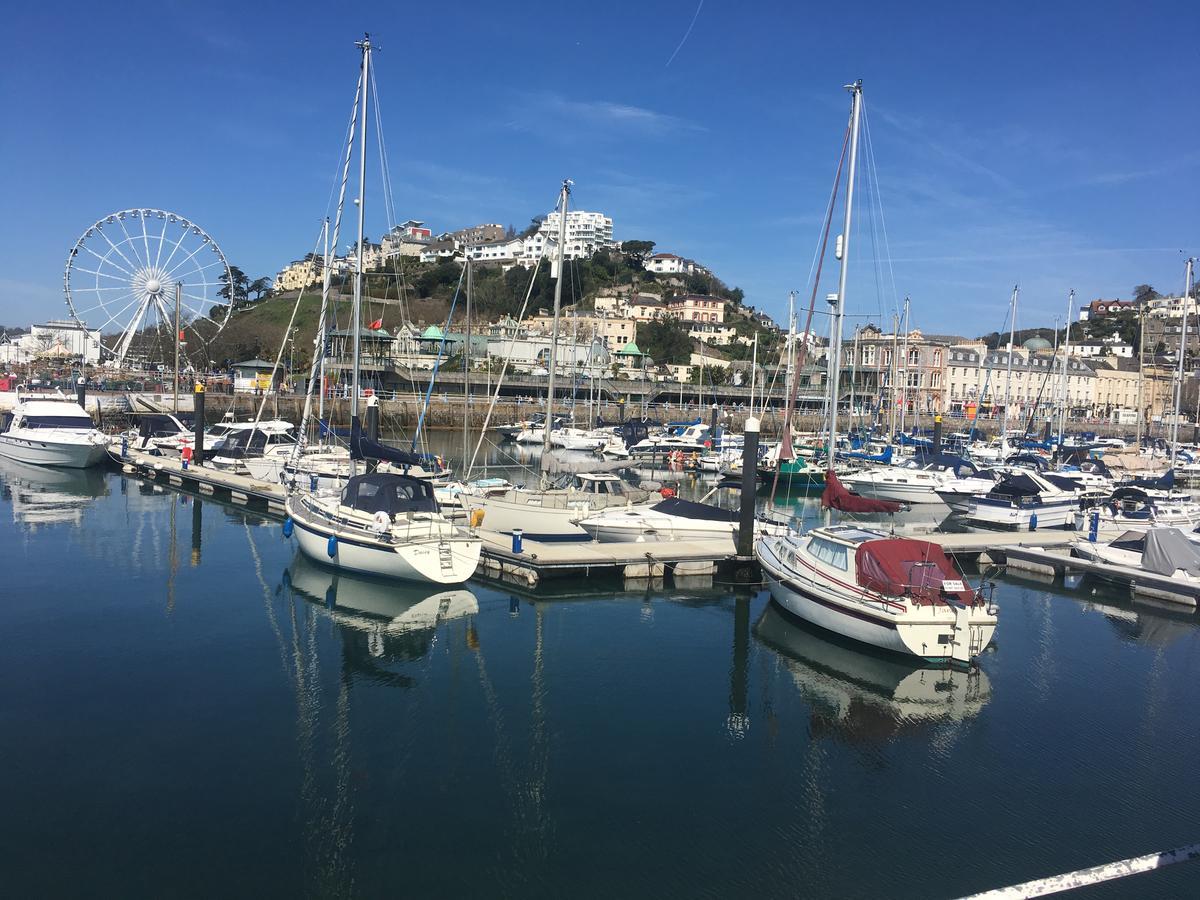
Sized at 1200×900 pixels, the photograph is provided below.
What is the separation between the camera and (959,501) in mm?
43969

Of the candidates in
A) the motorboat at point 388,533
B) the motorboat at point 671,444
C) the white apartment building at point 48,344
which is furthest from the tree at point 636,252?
the motorboat at point 388,533

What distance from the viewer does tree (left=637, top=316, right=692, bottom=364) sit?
13788 cm

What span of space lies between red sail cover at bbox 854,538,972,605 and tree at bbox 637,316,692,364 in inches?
4680

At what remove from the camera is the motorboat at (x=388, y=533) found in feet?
72.4

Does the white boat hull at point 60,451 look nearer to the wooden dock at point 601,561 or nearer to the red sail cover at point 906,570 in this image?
the wooden dock at point 601,561

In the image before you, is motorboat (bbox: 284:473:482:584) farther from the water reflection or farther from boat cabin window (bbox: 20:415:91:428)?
boat cabin window (bbox: 20:415:91:428)

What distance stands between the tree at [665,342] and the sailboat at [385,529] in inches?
4480

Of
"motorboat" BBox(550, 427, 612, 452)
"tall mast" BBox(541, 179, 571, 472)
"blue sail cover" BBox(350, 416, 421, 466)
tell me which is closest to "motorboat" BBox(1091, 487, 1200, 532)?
"tall mast" BBox(541, 179, 571, 472)

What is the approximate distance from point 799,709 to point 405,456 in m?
14.0

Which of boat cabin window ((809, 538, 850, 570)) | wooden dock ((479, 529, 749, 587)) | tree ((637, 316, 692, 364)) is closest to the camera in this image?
boat cabin window ((809, 538, 850, 570))

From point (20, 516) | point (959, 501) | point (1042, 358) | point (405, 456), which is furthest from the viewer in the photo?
point (1042, 358)

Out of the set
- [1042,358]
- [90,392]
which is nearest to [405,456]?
[90,392]

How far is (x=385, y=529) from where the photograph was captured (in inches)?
891

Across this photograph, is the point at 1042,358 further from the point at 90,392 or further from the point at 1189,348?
the point at 90,392
